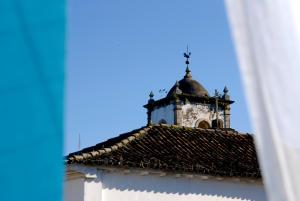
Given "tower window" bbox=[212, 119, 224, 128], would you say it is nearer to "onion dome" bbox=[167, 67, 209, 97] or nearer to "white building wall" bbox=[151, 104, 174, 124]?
"white building wall" bbox=[151, 104, 174, 124]

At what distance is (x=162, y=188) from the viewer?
1349 centimetres

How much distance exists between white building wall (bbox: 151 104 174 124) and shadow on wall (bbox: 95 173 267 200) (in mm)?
17474

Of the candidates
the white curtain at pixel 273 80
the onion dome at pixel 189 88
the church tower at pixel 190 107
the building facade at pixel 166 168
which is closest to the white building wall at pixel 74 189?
the building facade at pixel 166 168

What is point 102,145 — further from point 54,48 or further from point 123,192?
point 54,48

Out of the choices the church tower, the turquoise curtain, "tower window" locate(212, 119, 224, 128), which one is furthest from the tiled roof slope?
the church tower

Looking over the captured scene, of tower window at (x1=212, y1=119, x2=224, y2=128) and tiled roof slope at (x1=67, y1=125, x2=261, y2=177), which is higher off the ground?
tower window at (x1=212, y1=119, x2=224, y2=128)

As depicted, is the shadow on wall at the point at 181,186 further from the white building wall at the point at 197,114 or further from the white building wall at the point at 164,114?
the white building wall at the point at 164,114

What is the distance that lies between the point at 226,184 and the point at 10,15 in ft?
42.5

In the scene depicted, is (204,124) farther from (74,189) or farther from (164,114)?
(74,189)

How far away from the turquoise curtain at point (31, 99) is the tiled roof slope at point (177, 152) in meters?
11.3

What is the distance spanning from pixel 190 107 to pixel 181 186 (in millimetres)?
18773

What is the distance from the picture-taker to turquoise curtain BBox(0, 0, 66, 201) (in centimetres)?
152

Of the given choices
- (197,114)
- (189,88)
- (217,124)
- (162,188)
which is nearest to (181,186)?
(162,188)

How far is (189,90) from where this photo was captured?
110ft
